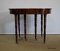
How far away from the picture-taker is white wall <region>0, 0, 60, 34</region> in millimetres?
3561

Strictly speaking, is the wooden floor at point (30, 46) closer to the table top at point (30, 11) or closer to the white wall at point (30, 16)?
the table top at point (30, 11)

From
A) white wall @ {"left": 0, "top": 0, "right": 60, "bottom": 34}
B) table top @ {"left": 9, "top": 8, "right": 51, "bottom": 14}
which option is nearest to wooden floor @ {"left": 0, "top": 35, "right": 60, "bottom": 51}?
Answer: table top @ {"left": 9, "top": 8, "right": 51, "bottom": 14}

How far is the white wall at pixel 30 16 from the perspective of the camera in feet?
11.7

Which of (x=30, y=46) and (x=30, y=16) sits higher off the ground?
(x=30, y=16)

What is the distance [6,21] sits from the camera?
362cm

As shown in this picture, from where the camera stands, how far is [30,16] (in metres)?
3.61

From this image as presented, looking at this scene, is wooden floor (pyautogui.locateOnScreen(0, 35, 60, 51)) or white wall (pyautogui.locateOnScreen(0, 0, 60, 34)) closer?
wooden floor (pyautogui.locateOnScreen(0, 35, 60, 51))

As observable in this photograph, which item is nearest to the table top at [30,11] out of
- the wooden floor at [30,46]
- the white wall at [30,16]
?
the wooden floor at [30,46]

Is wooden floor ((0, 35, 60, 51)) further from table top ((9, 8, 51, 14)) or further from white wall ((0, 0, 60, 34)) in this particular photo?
white wall ((0, 0, 60, 34))

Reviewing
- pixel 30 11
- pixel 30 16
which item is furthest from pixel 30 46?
pixel 30 16

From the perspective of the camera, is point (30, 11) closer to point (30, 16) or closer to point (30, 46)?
point (30, 46)

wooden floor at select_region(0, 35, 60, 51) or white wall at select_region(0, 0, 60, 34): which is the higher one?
white wall at select_region(0, 0, 60, 34)
